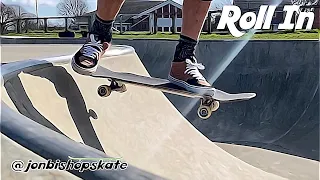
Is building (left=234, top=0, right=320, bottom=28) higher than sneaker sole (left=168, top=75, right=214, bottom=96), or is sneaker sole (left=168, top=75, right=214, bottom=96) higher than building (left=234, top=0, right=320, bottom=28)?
building (left=234, top=0, right=320, bottom=28)

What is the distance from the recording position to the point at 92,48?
2.25 metres

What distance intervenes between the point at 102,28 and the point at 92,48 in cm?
12

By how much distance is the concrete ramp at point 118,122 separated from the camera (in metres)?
2.08

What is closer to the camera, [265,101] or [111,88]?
Result: [111,88]

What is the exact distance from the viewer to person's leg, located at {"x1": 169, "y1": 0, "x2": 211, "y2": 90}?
7.23 feet

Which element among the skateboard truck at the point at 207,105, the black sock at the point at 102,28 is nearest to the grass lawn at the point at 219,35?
the black sock at the point at 102,28

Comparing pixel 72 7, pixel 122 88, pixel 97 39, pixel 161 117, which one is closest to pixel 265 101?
pixel 161 117

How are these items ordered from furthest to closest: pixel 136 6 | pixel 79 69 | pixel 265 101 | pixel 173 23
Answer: pixel 265 101
pixel 173 23
pixel 136 6
pixel 79 69

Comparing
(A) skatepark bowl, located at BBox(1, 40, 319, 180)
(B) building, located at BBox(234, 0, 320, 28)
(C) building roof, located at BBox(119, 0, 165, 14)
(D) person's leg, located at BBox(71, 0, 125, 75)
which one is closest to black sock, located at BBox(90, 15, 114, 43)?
(D) person's leg, located at BBox(71, 0, 125, 75)

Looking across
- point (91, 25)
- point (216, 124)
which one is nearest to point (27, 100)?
point (91, 25)

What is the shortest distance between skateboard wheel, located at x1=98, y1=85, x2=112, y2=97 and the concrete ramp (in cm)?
3

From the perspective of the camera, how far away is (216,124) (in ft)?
10.6

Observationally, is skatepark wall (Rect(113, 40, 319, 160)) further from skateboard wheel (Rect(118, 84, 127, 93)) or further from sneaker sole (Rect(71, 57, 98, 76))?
sneaker sole (Rect(71, 57, 98, 76))

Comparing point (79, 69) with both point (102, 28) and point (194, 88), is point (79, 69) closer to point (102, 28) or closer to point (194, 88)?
point (102, 28)
